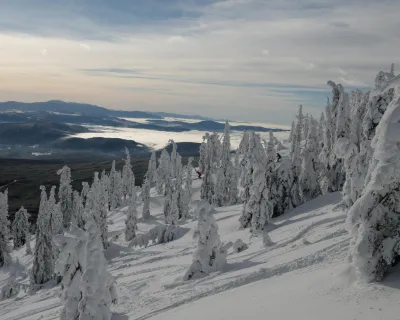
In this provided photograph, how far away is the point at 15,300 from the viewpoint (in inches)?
1667

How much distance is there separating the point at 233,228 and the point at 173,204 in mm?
24518

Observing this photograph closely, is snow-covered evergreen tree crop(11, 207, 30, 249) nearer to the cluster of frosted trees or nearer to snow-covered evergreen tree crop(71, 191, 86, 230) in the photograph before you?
snow-covered evergreen tree crop(71, 191, 86, 230)

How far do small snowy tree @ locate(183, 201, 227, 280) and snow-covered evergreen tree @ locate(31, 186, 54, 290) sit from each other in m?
30.7

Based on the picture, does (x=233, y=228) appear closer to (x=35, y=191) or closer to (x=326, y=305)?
(x=326, y=305)

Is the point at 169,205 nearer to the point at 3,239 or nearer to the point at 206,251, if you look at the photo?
the point at 3,239

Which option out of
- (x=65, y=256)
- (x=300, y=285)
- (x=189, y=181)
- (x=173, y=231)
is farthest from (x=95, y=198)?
(x=300, y=285)

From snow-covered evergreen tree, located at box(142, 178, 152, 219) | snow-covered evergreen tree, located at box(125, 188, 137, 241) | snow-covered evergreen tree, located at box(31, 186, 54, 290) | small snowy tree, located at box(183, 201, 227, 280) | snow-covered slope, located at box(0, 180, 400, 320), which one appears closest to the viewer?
snow-covered slope, located at box(0, 180, 400, 320)

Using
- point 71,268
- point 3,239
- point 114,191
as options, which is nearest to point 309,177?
point 71,268

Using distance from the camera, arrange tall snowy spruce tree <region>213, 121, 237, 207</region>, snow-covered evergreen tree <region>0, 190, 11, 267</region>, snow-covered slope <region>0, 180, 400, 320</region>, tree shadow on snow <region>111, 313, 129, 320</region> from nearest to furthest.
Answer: snow-covered slope <region>0, 180, 400, 320</region> → tree shadow on snow <region>111, 313, 129, 320</region> → snow-covered evergreen tree <region>0, 190, 11, 267</region> → tall snowy spruce tree <region>213, 121, 237, 207</region>

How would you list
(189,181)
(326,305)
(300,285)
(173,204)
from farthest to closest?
(189,181)
(173,204)
(300,285)
(326,305)

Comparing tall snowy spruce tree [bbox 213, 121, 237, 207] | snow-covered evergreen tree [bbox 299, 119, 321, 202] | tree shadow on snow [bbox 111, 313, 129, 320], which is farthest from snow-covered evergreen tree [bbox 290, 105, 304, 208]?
tall snowy spruce tree [bbox 213, 121, 237, 207]

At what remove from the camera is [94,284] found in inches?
838

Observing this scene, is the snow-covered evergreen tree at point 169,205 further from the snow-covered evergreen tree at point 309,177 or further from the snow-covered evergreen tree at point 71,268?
the snow-covered evergreen tree at point 71,268

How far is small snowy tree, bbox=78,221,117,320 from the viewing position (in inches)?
839
